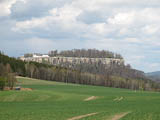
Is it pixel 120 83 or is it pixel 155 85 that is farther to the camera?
pixel 155 85

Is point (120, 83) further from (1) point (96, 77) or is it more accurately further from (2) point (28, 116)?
(2) point (28, 116)

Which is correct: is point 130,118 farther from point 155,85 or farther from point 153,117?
point 155,85

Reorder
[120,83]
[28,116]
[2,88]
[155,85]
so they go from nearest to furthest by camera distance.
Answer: [28,116] → [2,88] → [120,83] → [155,85]

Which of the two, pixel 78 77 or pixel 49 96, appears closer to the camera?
pixel 49 96

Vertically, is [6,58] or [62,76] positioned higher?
[6,58]

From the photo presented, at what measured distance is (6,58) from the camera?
161375mm

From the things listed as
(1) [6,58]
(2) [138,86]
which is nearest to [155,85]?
(2) [138,86]

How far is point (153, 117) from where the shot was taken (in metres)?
25.4

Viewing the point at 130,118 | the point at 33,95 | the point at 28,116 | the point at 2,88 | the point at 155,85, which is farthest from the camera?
the point at 155,85

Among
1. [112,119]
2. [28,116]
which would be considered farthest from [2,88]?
[112,119]

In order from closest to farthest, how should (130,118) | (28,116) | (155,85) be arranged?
1. (130,118)
2. (28,116)
3. (155,85)

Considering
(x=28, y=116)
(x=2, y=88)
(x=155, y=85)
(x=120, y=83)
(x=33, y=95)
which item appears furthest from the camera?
(x=155, y=85)

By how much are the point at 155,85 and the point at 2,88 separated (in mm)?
114183

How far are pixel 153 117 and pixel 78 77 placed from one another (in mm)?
132172
